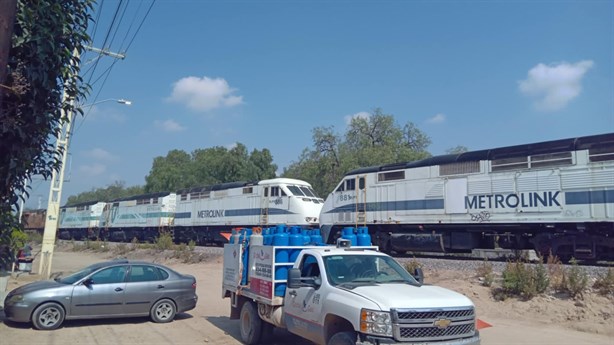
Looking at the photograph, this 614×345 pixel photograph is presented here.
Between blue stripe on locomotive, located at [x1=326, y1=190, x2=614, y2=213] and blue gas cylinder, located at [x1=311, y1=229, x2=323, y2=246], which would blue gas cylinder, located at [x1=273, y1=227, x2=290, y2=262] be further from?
blue stripe on locomotive, located at [x1=326, y1=190, x2=614, y2=213]

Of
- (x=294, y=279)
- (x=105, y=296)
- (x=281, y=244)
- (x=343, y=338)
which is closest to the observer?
(x=343, y=338)

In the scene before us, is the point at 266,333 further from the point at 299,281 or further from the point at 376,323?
the point at 376,323

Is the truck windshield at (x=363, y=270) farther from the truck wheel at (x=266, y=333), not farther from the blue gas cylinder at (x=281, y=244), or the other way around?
the truck wheel at (x=266, y=333)

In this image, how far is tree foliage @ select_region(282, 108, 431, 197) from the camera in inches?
1769

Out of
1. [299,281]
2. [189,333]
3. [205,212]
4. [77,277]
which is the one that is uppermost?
[205,212]

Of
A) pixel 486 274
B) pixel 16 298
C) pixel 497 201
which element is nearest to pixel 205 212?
pixel 497 201

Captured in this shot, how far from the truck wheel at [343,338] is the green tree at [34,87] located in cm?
465

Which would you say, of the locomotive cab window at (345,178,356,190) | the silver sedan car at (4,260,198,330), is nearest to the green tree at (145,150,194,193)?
the locomotive cab window at (345,178,356,190)

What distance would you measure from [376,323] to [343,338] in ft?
1.91

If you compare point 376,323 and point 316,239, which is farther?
point 316,239

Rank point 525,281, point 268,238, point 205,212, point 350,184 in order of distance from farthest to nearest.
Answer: point 205,212 < point 350,184 < point 525,281 < point 268,238

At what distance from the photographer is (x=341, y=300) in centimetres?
615

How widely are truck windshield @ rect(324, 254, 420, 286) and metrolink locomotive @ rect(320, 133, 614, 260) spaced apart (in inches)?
394

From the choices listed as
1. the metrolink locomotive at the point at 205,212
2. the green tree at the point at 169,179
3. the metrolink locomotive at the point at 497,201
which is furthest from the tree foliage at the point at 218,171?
the metrolink locomotive at the point at 497,201
